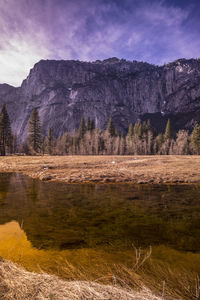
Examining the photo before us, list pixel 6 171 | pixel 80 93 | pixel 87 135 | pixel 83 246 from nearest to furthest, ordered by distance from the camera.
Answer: pixel 83 246
pixel 6 171
pixel 87 135
pixel 80 93

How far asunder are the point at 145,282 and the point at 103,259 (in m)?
1.28

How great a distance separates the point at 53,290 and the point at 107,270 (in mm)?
1502

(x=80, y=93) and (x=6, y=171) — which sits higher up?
(x=80, y=93)

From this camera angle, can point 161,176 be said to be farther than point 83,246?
Yes

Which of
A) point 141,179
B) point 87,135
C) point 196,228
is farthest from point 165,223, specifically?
point 87,135

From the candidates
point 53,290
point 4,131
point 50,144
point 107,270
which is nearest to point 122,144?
point 50,144

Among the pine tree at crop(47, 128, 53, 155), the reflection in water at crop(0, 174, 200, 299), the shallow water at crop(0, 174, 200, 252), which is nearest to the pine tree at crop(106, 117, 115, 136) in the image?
the pine tree at crop(47, 128, 53, 155)

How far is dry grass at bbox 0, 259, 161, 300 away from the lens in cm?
270

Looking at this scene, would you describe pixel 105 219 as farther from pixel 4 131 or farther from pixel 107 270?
pixel 4 131

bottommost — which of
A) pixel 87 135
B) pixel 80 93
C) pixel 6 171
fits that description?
pixel 6 171

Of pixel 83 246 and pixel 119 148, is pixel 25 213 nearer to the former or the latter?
pixel 83 246

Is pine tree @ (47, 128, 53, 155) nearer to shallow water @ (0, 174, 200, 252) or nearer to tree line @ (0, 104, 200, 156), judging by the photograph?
tree line @ (0, 104, 200, 156)

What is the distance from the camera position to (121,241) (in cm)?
535

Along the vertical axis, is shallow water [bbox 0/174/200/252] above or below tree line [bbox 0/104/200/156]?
below
